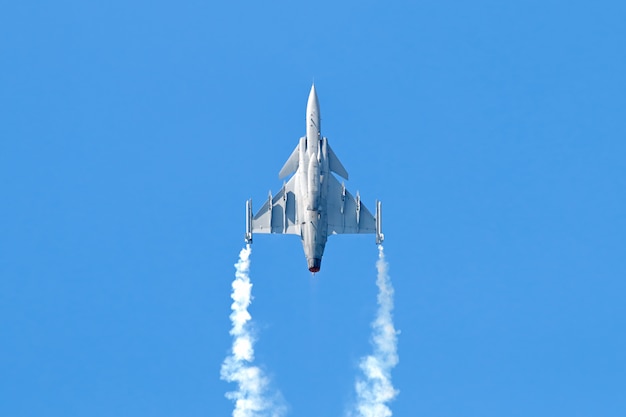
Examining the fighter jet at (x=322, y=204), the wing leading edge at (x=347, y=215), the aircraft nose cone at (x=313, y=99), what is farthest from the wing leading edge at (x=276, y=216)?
the aircraft nose cone at (x=313, y=99)

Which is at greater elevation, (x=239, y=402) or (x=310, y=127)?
(x=310, y=127)

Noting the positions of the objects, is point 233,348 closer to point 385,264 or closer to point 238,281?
point 238,281

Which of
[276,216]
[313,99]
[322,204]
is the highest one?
[313,99]

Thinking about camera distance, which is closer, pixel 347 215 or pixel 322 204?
pixel 322 204

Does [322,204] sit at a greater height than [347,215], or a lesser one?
lesser

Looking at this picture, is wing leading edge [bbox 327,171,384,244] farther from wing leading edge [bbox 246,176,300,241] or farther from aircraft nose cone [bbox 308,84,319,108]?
aircraft nose cone [bbox 308,84,319,108]

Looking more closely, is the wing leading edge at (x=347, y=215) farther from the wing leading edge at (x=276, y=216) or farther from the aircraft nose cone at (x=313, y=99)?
the aircraft nose cone at (x=313, y=99)

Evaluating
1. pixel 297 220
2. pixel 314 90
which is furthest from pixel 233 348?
pixel 314 90

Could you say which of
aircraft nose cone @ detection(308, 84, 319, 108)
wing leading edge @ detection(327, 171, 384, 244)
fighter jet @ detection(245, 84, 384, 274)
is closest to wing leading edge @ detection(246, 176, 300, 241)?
fighter jet @ detection(245, 84, 384, 274)

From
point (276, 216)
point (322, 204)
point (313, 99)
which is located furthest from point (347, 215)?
point (313, 99)

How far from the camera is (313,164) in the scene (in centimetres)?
9169

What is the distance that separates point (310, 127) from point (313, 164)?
395 centimetres

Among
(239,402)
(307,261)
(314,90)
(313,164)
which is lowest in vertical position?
(239,402)

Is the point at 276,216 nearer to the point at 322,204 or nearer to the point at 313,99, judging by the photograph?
the point at 322,204
